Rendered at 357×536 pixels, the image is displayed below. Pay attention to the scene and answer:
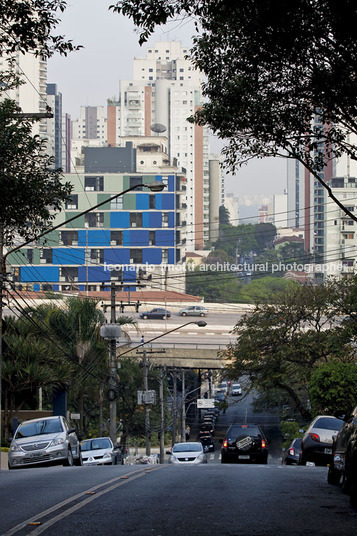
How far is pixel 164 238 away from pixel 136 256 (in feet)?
15.8

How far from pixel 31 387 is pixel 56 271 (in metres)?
88.4

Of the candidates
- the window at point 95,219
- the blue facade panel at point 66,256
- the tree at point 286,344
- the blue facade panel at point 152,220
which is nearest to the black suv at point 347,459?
the tree at point 286,344

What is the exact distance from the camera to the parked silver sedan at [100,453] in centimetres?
2779

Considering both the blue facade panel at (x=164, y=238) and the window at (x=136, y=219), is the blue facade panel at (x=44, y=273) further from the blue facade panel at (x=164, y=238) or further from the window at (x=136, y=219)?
the blue facade panel at (x=164, y=238)

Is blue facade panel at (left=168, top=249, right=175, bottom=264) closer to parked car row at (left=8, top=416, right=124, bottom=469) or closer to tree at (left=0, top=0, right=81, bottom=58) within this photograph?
parked car row at (left=8, top=416, right=124, bottom=469)

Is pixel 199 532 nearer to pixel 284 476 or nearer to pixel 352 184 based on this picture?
pixel 284 476

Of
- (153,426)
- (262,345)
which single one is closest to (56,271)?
(153,426)

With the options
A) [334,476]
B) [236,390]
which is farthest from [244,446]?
[236,390]

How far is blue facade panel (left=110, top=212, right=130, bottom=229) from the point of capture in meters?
126

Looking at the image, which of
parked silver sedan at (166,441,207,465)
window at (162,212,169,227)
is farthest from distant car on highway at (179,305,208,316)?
parked silver sedan at (166,441,207,465)

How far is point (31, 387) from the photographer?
35781 millimetres

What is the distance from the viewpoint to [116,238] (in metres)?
126

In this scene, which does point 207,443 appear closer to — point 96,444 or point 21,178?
point 96,444

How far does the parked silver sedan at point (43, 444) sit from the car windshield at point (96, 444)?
16.5 ft
